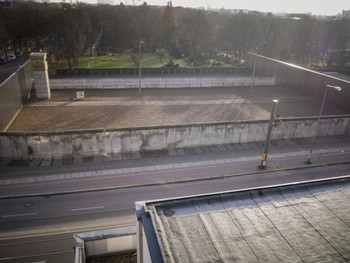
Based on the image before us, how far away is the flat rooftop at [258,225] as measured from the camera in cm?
926

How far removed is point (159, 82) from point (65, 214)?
91.3 feet

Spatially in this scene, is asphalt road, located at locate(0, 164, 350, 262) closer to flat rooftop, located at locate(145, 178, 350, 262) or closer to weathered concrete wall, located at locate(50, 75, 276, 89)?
flat rooftop, located at locate(145, 178, 350, 262)

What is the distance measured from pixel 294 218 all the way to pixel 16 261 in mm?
13517

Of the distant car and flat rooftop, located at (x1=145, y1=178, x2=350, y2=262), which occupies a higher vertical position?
flat rooftop, located at (x1=145, y1=178, x2=350, y2=262)

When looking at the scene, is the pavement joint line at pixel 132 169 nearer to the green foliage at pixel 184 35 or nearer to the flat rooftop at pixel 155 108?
the flat rooftop at pixel 155 108

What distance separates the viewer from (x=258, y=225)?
10.5m

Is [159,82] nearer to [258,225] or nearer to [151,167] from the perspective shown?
[151,167]

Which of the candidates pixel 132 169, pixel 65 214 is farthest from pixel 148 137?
pixel 65 214

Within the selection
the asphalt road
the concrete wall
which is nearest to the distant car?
the concrete wall

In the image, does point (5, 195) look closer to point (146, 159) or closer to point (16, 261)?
point (16, 261)

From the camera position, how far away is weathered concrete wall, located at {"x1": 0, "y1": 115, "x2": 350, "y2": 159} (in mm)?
23344

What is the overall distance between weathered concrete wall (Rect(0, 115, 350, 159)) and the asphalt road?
16.3 feet

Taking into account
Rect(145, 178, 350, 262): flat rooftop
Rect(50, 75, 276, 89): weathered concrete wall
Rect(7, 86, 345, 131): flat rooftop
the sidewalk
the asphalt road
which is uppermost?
Rect(145, 178, 350, 262): flat rooftop

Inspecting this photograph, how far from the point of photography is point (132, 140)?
2514 cm
